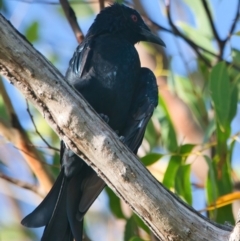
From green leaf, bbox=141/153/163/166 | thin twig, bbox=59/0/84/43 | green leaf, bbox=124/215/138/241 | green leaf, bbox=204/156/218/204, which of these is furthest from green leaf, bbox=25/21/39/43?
green leaf, bbox=204/156/218/204

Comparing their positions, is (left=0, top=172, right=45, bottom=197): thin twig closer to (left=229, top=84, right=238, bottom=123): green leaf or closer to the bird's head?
the bird's head

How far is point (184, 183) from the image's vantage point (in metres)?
4.41

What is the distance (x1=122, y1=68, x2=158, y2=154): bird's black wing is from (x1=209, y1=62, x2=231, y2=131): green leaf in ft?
1.23

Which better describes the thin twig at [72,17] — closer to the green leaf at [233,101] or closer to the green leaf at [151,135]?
the green leaf at [151,135]

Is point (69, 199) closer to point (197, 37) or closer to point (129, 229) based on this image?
point (129, 229)

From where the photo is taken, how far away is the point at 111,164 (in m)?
3.04

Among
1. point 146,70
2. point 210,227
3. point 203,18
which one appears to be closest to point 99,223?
point 203,18

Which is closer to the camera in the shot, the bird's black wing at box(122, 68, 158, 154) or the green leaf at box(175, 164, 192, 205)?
the bird's black wing at box(122, 68, 158, 154)

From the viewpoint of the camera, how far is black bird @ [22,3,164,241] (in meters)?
3.90

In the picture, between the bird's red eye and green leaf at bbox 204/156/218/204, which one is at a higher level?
the bird's red eye

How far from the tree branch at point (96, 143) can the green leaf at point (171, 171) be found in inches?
54.5

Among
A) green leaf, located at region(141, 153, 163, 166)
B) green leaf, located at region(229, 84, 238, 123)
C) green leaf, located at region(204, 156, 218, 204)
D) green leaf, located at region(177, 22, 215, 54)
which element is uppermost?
green leaf, located at region(177, 22, 215, 54)

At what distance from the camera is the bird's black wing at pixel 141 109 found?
4156mm

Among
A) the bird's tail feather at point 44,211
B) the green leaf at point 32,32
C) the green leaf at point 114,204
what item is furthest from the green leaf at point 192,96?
the bird's tail feather at point 44,211
